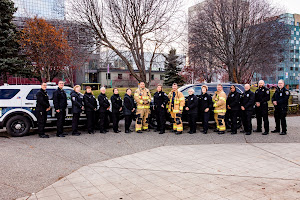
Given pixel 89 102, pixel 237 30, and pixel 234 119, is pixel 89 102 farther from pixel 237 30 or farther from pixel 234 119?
pixel 237 30

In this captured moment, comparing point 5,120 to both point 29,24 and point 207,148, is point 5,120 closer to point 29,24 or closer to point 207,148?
point 207,148

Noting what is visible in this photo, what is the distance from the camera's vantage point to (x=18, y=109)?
28.9ft

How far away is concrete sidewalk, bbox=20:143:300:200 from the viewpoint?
426 centimetres

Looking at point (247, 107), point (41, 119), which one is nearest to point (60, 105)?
point (41, 119)

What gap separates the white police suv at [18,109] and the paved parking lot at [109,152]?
480 mm

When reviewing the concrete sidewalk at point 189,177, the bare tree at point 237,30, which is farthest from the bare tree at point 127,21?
the concrete sidewalk at point 189,177

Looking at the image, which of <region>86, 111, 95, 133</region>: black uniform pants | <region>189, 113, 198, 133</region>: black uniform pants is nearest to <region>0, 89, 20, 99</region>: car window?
<region>86, 111, 95, 133</region>: black uniform pants

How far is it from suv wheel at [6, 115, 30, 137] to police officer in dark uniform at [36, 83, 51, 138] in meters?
0.59

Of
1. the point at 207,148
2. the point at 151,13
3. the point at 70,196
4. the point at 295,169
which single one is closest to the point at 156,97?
the point at 207,148

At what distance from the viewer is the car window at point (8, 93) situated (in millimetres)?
8768

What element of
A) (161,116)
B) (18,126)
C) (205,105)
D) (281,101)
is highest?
(281,101)

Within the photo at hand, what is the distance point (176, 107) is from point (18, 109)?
5357 mm

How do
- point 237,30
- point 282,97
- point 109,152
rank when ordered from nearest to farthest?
1. point 109,152
2. point 282,97
3. point 237,30

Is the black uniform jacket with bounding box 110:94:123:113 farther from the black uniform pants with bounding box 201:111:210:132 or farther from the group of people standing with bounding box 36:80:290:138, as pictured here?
the black uniform pants with bounding box 201:111:210:132
